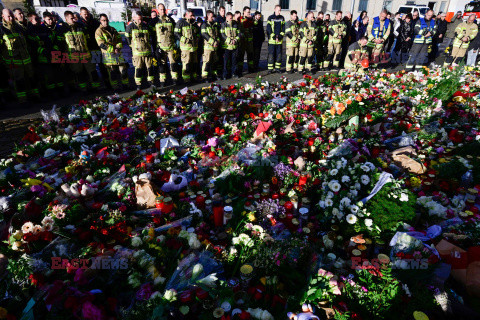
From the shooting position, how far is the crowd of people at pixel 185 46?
670cm

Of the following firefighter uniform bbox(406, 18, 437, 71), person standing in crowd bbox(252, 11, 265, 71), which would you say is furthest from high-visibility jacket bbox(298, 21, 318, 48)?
firefighter uniform bbox(406, 18, 437, 71)

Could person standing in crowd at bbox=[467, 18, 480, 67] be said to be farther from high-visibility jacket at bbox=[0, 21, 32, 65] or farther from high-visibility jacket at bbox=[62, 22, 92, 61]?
high-visibility jacket at bbox=[0, 21, 32, 65]

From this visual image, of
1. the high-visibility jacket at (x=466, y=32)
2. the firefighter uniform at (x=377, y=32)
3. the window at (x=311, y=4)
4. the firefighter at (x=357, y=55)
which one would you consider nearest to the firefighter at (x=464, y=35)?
the high-visibility jacket at (x=466, y=32)

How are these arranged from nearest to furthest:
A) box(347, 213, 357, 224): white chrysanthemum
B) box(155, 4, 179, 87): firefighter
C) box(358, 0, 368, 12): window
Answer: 1. box(347, 213, 357, 224): white chrysanthemum
2. box(155, 4, 179, 87): firefighter
3. box(358, 0, 368, 12): window

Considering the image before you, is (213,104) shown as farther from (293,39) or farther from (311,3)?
(311,3)

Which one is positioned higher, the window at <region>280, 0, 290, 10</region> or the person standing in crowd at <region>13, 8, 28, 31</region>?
the window at <region>280, 0, 290, 10</region>

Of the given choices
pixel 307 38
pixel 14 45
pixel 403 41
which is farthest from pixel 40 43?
pixel 403 41

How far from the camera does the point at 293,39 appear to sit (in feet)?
29.9

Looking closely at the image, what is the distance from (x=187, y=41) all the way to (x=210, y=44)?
669mm

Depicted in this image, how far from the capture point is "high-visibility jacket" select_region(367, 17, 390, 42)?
361 inches

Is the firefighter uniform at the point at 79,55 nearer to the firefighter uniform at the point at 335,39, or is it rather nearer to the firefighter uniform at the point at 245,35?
the firefighter uniform at the point at 245,35

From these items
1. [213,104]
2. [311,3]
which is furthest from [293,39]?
[311,3]

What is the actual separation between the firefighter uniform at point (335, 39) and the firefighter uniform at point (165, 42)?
17.5 ft

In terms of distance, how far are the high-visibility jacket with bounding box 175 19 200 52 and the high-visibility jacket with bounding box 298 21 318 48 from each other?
11.9ft
